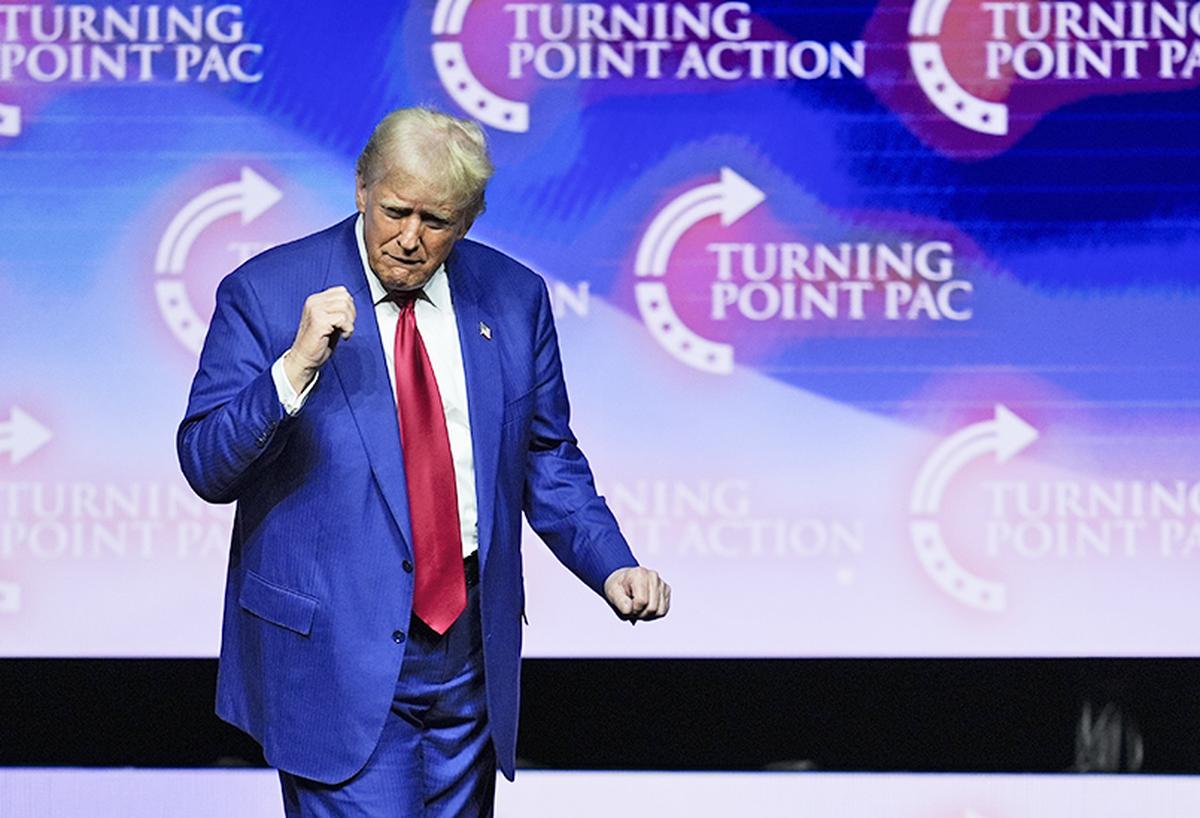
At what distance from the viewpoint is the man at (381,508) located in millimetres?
2463

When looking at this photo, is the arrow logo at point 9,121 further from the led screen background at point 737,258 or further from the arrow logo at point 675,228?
the arrow logo at point 675,228

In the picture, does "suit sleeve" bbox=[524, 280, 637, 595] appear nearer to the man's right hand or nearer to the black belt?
the black belt

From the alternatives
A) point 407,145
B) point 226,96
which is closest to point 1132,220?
point 226,96

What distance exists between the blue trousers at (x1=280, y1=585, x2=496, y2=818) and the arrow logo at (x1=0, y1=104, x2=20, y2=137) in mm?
1937

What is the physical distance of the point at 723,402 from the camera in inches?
161

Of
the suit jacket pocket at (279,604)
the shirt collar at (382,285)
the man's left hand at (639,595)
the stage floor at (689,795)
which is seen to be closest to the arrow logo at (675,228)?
the stage floor at (689,795)

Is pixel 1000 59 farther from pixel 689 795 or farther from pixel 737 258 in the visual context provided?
pixel 689 795

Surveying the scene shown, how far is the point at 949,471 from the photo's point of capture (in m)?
4.09

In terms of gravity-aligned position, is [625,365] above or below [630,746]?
above

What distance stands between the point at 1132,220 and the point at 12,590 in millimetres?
2340

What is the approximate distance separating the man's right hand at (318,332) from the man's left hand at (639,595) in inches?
18.8

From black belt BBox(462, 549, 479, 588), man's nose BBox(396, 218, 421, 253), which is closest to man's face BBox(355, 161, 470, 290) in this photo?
man's nose BBox(396, 218, 421, 253)

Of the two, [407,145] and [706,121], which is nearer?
[407,145]

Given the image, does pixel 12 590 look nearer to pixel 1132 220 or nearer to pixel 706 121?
pixel 706 121
